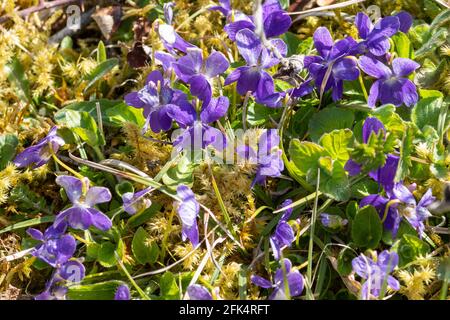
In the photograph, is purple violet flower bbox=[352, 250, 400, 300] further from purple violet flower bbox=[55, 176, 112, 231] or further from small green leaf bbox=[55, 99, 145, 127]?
small green leaf bbox=[55, 99, 145, 127]

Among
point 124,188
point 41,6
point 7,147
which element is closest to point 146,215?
point 124,188

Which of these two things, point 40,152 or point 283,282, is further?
point 40,152

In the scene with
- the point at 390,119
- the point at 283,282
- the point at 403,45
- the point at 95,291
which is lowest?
the point at 95,291

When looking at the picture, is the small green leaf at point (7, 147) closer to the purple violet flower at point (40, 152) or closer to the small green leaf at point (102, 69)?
the purple violet flower at point (40, 152)

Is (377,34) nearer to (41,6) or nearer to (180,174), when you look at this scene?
(180,174)

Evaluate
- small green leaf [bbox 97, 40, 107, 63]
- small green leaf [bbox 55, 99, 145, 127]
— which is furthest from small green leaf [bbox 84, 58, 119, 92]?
small green leaf [bbox 55, 99, 145, 127]

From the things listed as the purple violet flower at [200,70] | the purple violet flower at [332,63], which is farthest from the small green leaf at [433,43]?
the purple violet flower at [200,70]

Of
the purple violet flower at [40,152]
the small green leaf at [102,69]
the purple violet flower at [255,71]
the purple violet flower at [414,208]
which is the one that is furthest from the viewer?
the small green leaf at [102,69]
